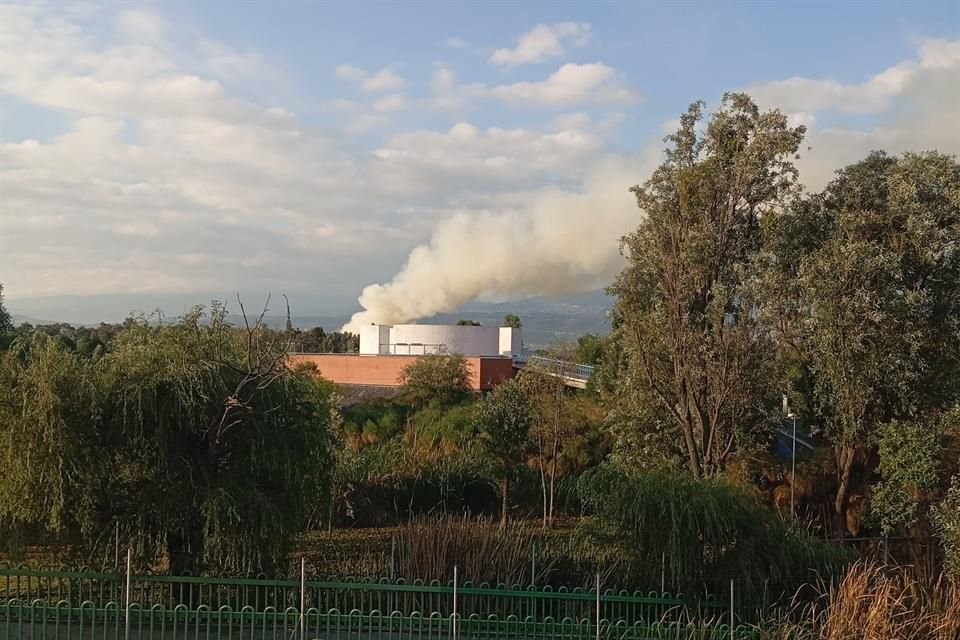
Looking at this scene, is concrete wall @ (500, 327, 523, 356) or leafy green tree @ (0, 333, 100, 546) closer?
leafy green tree @ (0, 333, 100, 546)

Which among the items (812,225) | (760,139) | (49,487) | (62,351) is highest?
(760,139)

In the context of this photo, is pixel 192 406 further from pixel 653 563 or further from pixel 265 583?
pixel 653 563

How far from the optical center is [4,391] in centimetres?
941

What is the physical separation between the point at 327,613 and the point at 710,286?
10748 millimetres

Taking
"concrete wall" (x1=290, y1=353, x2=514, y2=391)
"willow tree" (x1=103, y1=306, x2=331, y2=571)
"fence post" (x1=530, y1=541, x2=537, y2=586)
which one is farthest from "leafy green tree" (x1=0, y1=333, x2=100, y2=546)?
"concrete wall" (x1=290, y1=353, x2=514, y2=391)

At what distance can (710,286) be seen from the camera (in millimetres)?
16141

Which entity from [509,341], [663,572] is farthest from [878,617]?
[509,341]

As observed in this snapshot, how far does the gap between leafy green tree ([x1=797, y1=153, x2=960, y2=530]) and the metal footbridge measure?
28.8 feet

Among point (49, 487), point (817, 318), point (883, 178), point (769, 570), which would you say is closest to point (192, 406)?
point (49, 487)

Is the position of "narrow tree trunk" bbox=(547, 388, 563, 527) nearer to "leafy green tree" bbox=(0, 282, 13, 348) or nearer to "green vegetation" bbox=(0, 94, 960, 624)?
"green vegetation" bbox=(0, 94, 960, 624)

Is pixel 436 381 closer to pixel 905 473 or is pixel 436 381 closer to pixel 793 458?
pixel 793 458

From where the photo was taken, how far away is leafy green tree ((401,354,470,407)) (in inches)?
1149

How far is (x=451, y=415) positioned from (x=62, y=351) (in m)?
16.3

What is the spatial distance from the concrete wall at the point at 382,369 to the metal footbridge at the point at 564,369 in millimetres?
1401
